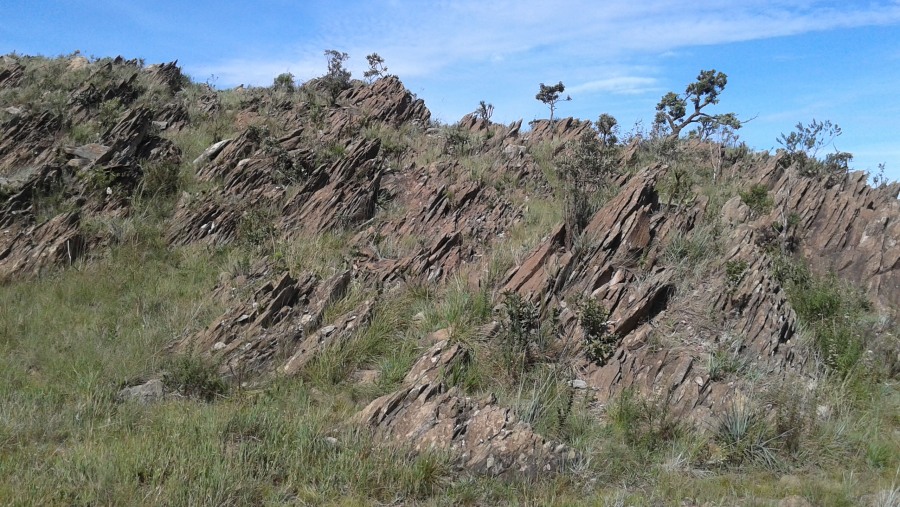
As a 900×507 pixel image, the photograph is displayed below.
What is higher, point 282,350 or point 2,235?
point 2,235

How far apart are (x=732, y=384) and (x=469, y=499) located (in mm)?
3822

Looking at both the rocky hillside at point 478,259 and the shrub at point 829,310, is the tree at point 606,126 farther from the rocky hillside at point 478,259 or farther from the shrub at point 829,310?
the shrub at point 829,310

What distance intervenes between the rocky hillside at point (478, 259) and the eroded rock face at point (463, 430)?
0.08 feet

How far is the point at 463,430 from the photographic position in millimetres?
6129

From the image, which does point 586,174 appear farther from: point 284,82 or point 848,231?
point 284,82

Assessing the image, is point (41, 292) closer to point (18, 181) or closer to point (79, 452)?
point (18, 181)

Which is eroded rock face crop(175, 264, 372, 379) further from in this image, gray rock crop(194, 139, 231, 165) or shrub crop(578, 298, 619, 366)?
gray rock crop(194, 139, 231, 165)

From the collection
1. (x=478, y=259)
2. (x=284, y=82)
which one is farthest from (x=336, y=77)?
(x=478, y=259)

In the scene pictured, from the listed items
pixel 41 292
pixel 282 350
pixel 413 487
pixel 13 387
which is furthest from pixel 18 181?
pixel 413 487

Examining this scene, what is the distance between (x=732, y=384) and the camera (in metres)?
7.05

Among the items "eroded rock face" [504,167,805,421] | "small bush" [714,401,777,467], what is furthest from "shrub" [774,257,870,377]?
"small bush" [714,401,777,467]

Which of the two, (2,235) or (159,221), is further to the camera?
(159,221)

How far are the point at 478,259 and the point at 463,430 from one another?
16.3ft

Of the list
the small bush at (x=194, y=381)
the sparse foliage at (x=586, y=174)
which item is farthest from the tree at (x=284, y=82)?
the small bush at (x=194, y=381)
